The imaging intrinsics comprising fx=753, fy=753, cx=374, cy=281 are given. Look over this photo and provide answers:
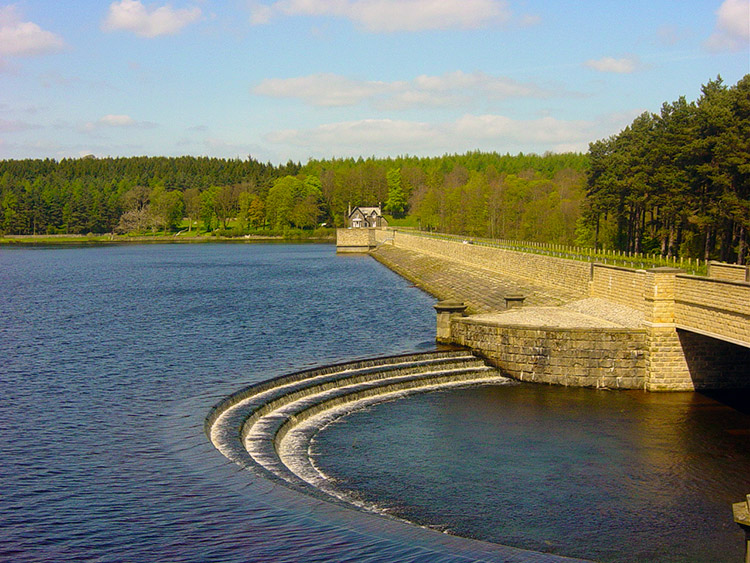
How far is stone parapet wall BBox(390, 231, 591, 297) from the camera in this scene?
44531 millimetres

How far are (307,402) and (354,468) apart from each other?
236 inches

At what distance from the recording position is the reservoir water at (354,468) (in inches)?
622

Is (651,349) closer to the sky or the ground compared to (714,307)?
closer to the ground

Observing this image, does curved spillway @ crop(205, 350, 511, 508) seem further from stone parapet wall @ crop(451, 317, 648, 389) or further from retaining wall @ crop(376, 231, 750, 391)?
retaining wall @ crop(376, 231, 750, 391)

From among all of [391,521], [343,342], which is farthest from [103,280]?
[391,521]

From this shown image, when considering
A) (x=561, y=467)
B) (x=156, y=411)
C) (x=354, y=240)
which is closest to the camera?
(x=561, y=467)

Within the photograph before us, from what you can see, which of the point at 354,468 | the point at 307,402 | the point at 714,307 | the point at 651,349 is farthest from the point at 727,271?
the point at 354,468

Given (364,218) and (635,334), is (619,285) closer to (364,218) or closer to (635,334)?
(635,334)

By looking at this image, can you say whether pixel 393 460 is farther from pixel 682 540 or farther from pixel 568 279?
pixel 568 279

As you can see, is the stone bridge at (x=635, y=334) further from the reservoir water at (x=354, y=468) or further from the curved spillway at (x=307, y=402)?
the curved spillway at (x=307, y=402)

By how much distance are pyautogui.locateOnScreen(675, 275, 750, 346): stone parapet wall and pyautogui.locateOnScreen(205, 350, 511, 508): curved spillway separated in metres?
7.94

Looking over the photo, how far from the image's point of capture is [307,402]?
87.6 ft

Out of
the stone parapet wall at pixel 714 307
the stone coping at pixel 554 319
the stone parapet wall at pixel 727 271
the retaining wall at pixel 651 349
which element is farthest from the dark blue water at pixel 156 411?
the stone parapet wall at pixel 727 271

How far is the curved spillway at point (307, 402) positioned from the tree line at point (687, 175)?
3236cm
